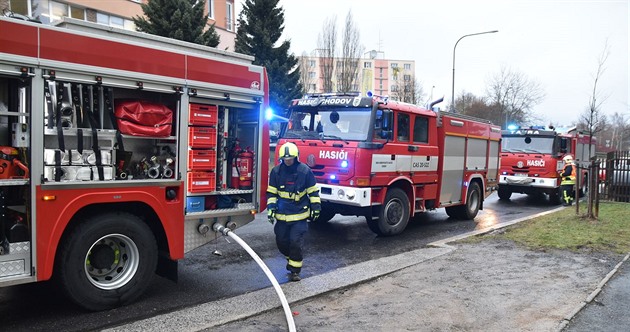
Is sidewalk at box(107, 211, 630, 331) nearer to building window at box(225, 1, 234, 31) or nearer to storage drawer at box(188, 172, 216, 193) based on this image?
storage drawer at box(188, 172, 216, 193)

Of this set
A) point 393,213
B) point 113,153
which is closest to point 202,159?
point 113,153

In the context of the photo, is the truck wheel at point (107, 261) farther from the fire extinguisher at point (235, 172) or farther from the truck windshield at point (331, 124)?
the truck windshield at point (331, 124)

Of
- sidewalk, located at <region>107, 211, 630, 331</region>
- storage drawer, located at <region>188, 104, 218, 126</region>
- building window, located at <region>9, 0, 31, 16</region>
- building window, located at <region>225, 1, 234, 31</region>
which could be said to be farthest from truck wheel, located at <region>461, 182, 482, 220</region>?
building window, located at <region>225, 1, 234, 31</region>

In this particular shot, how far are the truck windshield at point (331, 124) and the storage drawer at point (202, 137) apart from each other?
346 centimetres

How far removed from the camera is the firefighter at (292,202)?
5898 mm

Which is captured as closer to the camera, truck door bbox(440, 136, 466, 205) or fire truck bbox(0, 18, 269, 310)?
fire truck bbox(0, 18, 269, 310)

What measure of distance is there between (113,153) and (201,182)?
1.02 m

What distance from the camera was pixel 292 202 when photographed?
5.96m

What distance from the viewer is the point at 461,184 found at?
436 inches

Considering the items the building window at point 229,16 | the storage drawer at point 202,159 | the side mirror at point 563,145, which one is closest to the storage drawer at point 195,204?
the storage drawer at point 202,159

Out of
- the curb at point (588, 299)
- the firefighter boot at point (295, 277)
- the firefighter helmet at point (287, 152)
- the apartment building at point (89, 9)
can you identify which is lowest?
the firefighter boot at point (295, 277)

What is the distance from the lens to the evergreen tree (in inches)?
1017

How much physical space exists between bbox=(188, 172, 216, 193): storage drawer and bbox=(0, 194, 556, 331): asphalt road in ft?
3.93

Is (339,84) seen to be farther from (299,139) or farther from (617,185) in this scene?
(299,139)
